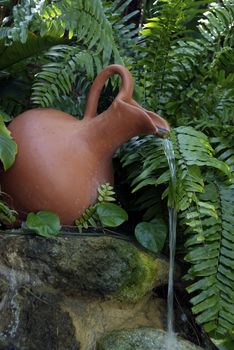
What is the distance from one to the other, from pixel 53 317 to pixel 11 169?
2.10ft

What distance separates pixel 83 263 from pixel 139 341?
1.13 feet

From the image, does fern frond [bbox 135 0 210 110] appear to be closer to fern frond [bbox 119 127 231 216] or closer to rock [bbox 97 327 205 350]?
fern frond [bbox 119 127 231 216]

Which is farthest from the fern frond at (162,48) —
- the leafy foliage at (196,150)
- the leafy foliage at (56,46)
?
the leafy foliage at (56,46)

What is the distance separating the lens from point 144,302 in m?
2.12

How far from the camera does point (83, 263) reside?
6.08ft

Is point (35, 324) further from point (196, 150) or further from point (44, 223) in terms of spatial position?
point (196, 150)

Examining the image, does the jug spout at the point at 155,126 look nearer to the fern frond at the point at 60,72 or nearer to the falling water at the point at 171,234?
the falling water at the point at 171,234

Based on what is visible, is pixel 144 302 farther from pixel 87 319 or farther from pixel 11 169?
pixel 11 169

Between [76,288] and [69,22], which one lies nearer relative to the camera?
[76,288]

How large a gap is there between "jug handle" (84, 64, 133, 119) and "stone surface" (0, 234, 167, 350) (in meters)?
0.59

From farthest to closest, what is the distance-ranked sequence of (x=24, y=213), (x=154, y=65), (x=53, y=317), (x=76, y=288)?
(x=154, y=65) → (x=24, y=213) → (x=76, y=288) → (x=53, y=317)

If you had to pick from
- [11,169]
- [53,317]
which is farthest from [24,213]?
[53,317]

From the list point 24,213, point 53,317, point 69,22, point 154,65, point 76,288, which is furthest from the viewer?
point 154,65

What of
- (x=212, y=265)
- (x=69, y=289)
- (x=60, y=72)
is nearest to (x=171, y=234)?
(x=212, y=265)
